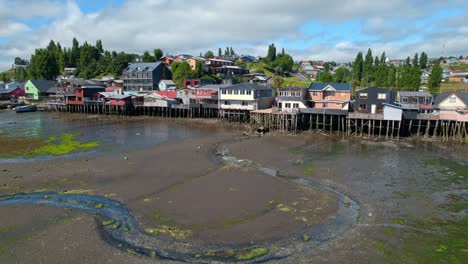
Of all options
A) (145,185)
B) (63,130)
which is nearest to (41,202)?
(145,185)

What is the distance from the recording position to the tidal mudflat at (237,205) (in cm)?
1559

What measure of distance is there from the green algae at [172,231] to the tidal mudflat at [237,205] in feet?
0.20

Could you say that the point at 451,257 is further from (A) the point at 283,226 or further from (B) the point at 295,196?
(B) the point at 295,196

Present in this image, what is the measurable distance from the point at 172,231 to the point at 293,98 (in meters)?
38.1

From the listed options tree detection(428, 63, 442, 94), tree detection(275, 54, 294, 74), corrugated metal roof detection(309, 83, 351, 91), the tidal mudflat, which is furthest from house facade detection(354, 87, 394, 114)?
tree detection(275, 54, 294, 74)

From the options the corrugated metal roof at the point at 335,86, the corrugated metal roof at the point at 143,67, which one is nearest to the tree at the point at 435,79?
the corrugated metal roof at the point at 335,86

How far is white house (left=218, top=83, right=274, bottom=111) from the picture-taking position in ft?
180

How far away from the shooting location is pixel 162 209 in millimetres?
20328

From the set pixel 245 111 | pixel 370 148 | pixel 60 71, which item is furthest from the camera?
Answer: pixel 60 71

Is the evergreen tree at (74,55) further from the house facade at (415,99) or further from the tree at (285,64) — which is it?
the house facade at (415,99)

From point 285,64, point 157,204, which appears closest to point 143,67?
point 285,64

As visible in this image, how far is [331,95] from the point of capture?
172ft

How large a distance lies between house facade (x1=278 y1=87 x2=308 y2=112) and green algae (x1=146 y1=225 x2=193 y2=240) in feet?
116

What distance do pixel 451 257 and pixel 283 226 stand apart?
8.03m
